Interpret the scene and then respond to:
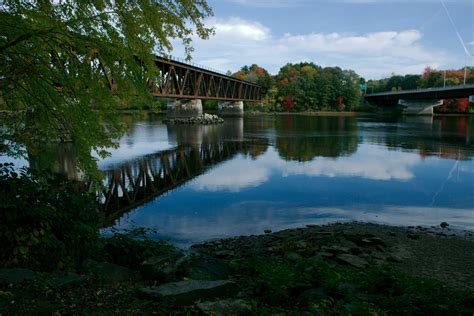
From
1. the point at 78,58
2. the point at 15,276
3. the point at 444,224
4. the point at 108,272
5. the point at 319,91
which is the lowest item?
the point at 444,224

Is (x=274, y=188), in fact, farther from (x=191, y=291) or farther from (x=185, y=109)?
(x=185, y=109)

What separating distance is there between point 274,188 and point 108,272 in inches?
565

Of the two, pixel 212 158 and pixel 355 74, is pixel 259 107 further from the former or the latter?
pixel 212 158

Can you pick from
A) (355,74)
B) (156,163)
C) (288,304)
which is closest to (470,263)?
(288,304)

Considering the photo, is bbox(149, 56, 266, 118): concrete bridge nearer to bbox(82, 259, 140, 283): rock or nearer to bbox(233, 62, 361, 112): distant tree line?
bbox(233, 62, 361, 112): distant tree line

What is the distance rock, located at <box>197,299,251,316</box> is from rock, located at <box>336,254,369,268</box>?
4.47m

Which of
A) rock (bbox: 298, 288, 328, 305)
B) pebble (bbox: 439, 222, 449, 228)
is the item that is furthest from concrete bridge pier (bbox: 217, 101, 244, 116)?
rock (bbox: 298, 288, 328, 305)

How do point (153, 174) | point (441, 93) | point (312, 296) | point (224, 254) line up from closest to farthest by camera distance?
point (312, 296) < point (224, 254) < point (153, 174) < point (441, 93)

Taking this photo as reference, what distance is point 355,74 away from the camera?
17450cm

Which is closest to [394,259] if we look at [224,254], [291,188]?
[224,254]

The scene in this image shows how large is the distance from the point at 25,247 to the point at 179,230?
24.0ft

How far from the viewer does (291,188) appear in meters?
20.2

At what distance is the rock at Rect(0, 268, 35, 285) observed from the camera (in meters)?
5.46

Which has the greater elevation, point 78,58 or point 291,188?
point 78,58
